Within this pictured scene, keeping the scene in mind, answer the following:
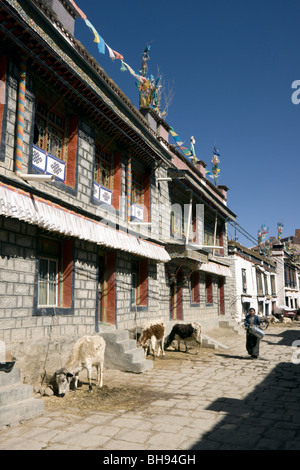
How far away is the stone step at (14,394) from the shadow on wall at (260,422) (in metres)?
2.96

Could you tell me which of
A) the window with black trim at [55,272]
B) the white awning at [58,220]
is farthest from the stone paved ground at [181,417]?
the white awning at [58,220]

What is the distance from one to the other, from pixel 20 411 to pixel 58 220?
394 cm

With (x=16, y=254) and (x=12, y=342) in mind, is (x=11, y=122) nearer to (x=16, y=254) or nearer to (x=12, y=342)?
(x=16, y=254)

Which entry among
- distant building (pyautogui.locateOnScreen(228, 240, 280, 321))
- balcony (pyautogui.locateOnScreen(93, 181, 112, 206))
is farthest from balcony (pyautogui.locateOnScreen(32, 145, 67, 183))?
distant building (pyautogui.locateOnScreen(228, 240, 280, 321))

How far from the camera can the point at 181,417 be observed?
6180 millimetres

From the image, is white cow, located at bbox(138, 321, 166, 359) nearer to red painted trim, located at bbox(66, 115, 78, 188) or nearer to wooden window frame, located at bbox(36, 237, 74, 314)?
wooden window frame, located at bbox(36, 237, 74, 314)

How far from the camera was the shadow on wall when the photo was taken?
16.4ft

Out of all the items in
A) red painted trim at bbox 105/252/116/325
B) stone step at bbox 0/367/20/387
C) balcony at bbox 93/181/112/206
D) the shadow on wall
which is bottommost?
the shadow on wall

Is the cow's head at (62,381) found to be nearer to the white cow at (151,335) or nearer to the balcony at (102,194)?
the white cow at (151,335)

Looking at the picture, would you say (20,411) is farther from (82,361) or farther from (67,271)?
(67,271)

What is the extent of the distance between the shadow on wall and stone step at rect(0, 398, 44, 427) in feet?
9.02
